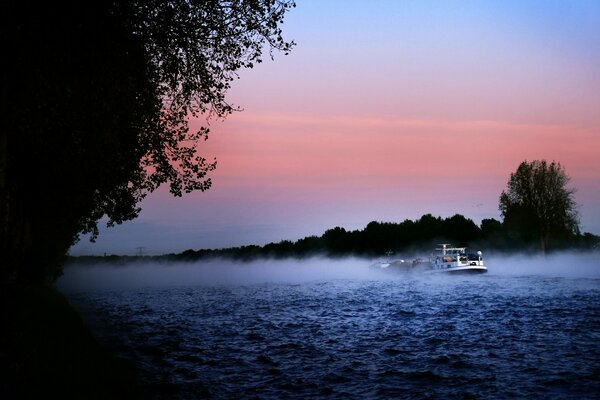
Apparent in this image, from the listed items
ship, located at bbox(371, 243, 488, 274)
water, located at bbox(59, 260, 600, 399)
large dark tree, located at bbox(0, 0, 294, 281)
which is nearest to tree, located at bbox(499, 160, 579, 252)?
ship, located at bbox(371, 243, 488, 274)

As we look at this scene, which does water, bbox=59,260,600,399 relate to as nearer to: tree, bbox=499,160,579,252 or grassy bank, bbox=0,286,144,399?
grassy bank, bbox=0,286,144,399

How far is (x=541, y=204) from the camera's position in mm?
110562

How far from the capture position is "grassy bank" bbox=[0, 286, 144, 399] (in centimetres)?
1395

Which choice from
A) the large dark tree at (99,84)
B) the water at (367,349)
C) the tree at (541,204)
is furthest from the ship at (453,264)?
the large dark tree at (99,84)

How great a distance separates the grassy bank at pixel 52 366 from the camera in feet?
45.8

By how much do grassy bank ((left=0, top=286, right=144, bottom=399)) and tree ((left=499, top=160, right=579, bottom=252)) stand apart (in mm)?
102127

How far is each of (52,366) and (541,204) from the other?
4276 inches

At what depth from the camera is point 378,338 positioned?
3397 cm

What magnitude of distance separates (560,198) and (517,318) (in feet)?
248

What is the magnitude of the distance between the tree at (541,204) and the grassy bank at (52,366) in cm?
10213

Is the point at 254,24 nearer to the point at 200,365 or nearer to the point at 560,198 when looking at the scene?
the point at 200,365

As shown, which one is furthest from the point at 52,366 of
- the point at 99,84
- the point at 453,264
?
the point at 453,264

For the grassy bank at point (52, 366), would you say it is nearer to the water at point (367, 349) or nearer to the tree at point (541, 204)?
the water at point (367, 349)

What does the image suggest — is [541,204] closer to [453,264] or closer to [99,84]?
[453,264]
